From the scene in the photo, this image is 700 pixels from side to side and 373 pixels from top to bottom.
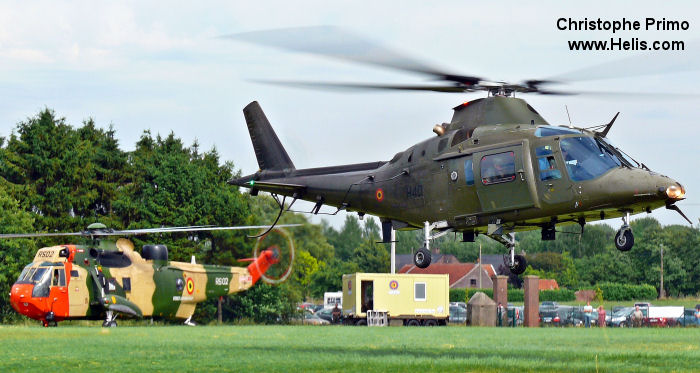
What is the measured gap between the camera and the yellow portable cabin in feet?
174

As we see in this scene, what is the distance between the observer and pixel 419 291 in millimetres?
53875

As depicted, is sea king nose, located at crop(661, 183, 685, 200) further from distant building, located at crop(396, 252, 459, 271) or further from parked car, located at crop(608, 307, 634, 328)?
distant building, located at crop(396, 252, 459, 271)

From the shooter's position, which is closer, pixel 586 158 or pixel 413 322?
pixel 586 158

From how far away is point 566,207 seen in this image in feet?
66.2

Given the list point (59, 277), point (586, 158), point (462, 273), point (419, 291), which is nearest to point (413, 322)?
point (419, 291)

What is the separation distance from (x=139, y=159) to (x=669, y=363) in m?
48.0

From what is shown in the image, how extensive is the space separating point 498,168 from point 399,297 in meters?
33.2

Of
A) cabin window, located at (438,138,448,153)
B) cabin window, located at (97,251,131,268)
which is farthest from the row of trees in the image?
cabin window, located at (438,138,448,153)

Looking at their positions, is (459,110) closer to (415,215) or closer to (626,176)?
(415,215)

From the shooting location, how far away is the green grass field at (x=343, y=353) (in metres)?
23.5

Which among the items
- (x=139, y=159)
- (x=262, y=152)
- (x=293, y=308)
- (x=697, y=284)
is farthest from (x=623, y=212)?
(x=697, y=284)

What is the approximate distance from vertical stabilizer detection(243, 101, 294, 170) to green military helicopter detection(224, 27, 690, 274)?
3108 mm

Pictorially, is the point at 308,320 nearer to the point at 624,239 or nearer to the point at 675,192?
the point at 624,239

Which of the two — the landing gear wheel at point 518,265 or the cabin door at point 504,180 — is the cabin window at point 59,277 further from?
the cabin door at point 504,180
